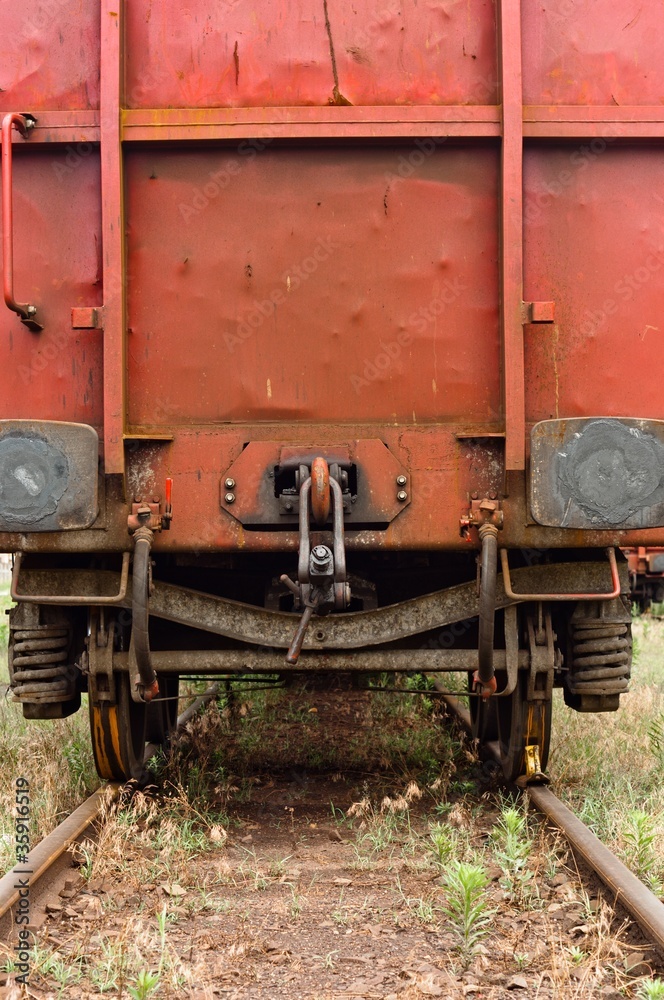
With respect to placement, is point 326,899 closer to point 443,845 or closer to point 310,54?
point 443,845

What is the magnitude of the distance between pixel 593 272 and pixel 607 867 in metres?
2.18

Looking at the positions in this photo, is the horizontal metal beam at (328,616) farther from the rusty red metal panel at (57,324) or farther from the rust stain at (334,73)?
the rust stain at (334,73)

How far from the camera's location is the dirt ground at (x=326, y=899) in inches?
119

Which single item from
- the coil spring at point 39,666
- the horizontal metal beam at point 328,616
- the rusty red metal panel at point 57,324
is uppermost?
the rusty red metal panel at point 57,324

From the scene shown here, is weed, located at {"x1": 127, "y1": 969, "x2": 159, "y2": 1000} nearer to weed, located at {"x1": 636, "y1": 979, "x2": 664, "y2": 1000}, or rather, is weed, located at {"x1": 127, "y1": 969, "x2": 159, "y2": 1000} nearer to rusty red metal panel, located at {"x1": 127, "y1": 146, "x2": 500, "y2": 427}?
weed, located at {"x1": 636, "y1": 979, "x2": 664, "y2": 1000}

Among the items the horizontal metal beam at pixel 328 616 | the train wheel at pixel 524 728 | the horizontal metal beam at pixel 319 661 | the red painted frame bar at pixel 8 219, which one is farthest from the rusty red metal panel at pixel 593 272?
the red painted frame bar at pixel 8 219

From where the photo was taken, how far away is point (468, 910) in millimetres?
3285

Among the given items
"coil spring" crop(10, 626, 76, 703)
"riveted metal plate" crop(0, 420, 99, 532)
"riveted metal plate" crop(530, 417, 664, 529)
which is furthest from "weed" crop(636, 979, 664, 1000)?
"coil spring" crop(10, 626, 76, 703)

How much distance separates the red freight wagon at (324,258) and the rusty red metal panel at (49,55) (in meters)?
0.01

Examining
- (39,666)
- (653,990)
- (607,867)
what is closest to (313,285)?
(39,666)

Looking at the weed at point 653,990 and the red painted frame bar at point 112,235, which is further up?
the red painted frame bar at point 112,235

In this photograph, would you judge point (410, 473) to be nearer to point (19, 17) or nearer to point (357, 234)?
point (357, 234)

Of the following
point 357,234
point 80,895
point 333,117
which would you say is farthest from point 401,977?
point 333,117

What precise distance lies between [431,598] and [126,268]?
1779 millimetres
